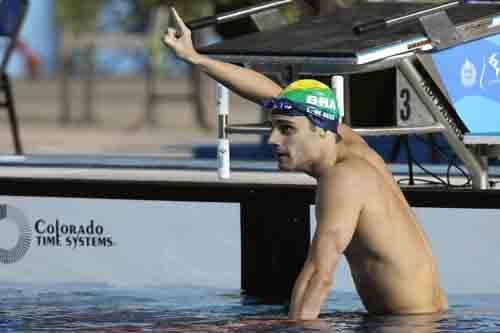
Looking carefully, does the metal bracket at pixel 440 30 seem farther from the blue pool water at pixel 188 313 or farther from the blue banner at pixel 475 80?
the blue pool water at pixel 188 313

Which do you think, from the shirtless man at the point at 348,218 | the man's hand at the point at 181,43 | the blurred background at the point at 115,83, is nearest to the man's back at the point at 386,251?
the shirtless man at the point at 348,218

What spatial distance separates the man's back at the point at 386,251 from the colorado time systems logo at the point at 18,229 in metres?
2.88

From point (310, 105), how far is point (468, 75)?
240 centimetres

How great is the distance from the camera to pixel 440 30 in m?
9.26

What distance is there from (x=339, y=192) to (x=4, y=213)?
350 centimetres

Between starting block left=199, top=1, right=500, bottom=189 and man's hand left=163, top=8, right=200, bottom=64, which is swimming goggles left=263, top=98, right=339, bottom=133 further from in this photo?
starting block left=199, top=1, right=500, bottom=189

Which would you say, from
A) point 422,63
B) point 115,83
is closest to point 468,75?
point 422,63

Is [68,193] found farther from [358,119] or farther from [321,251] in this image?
[321,251]

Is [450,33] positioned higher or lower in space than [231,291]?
higher

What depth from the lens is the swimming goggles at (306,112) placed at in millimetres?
7199

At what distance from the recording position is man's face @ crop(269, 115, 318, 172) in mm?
7090

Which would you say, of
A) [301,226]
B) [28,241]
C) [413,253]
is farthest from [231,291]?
[413,253]

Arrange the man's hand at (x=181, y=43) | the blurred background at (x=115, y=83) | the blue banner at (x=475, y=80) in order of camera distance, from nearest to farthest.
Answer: the man's hand at (x=181, y=43), the blue banner at (x=475, y=80), the blurred background at (x=115, y=83)

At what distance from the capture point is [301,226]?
9.37 m
